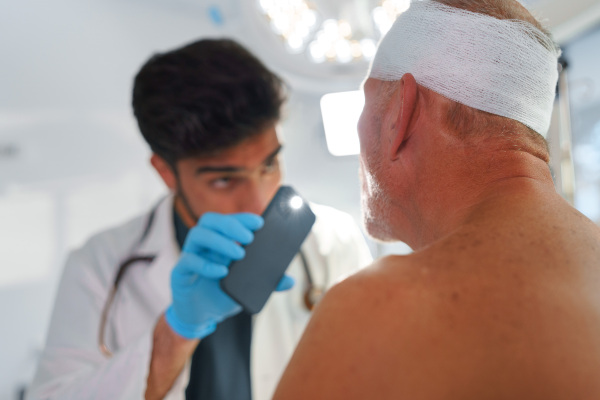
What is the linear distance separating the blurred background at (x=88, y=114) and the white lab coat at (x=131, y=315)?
0.40 metres

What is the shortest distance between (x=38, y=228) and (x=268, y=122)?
36.7 inches

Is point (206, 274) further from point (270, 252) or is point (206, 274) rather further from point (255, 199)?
point (255, 199)

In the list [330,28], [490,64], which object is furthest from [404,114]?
[330,28]

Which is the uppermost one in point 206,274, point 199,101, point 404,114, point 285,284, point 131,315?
point 404,114

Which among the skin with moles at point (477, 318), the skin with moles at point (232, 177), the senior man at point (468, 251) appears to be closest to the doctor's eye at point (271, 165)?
the skin with moles at point (232, 177)

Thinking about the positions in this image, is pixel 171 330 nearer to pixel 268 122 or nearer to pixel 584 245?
pixel 268 122

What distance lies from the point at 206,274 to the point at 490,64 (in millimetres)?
667

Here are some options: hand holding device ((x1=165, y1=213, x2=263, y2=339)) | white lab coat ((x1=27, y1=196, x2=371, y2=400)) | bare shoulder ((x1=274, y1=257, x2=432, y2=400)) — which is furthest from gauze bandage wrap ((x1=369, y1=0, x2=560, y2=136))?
white lab coat ((x1=27, y1=196, x2=371, y2=400))

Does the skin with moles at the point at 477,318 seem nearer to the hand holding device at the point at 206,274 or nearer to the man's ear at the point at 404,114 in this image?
the man's ear at the point at 404,114

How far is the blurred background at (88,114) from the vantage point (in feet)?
3.62

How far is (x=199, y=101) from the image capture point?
3.80 ft

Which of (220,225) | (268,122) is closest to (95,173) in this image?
(268,122)

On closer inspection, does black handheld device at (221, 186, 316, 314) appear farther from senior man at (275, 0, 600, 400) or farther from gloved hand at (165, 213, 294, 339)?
senior man at (275, 0, 600, 400)

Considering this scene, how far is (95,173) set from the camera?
1.67m
